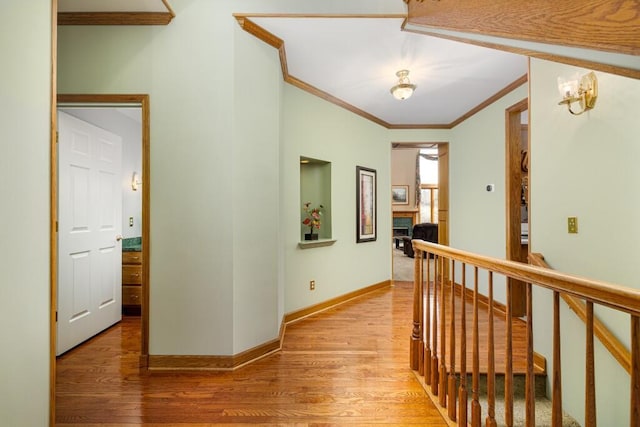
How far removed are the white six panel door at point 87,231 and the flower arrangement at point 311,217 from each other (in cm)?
210

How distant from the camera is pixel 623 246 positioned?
183cm

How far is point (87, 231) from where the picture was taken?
298 cm

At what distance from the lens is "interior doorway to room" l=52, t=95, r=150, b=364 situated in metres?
2.42

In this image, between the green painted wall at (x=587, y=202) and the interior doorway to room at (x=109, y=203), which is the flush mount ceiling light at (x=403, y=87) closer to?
the green painted wall at (x=587, y=202)

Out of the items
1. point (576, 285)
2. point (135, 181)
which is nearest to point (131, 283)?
point (135, 181)

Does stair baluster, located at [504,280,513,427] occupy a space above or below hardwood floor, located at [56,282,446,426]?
above

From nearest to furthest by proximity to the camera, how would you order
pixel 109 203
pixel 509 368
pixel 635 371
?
pixel 635 371, pixel 509 368, pixel 109 203

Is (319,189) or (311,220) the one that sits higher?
(319,189)

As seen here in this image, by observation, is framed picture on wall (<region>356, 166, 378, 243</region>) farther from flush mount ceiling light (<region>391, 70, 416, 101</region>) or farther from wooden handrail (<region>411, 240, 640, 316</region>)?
wooden handrail (<region>411, 240, 640, 316</region>)

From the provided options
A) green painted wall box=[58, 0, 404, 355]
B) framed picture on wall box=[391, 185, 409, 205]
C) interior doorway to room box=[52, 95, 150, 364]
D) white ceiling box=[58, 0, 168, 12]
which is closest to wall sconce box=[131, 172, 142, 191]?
interior doorway to room box=[52, 95, 150, 364]

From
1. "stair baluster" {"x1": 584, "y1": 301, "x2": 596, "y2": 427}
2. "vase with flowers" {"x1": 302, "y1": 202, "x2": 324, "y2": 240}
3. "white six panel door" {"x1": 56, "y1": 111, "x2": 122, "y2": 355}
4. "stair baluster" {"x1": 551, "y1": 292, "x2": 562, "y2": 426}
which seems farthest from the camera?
"vase with flowers" {"x1": 302, "y1": 202, "x2": 324, "y2": 240}

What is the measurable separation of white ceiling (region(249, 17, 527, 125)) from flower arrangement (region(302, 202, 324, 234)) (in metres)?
1.47

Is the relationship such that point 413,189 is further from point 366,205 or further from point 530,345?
point 530,345

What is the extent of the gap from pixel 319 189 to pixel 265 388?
100 inches
